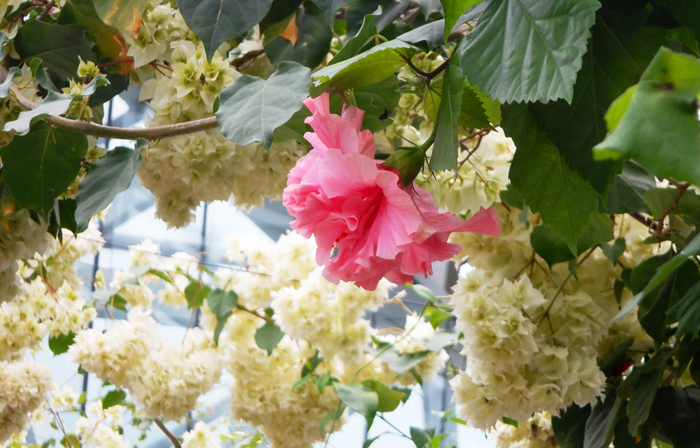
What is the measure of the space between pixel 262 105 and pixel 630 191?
0.26 meters

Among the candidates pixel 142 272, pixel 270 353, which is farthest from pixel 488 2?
pixel 142 272

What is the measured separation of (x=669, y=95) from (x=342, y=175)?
12 cm

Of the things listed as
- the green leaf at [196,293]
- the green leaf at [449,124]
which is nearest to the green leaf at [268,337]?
the green leaf at [196,293]

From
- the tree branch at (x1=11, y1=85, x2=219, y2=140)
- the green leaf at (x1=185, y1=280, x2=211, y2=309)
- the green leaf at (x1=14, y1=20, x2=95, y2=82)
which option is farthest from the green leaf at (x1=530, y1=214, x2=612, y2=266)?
the green leaf at (x1=185, y1=280, x2=211, y2=309)

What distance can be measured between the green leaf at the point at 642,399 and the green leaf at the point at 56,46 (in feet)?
1.58

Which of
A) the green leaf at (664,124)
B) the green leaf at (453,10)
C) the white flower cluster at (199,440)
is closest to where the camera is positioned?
the green leaf at (664,124)

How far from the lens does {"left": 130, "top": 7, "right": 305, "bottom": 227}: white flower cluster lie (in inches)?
16.1

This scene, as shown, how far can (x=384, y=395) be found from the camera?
74 centimetres

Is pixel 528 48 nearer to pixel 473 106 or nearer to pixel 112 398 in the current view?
pixel 473 106

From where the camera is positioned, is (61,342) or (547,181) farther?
(61,342)

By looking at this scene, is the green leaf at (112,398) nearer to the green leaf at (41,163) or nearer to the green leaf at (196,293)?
the green leaf at (196,293)

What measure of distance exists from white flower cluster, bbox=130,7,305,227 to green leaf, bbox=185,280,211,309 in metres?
0.49

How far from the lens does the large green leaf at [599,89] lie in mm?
201

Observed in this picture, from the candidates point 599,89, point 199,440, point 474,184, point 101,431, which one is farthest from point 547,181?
point 101,431
